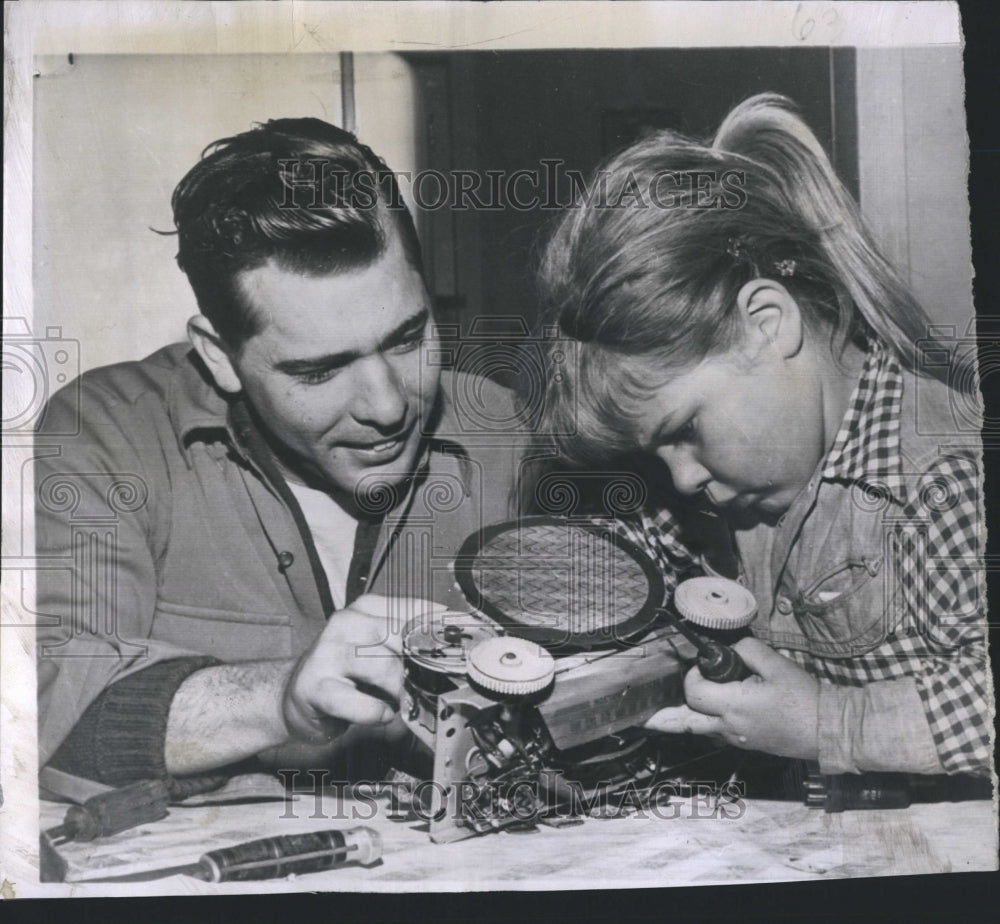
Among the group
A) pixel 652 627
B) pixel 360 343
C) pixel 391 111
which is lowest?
pixel 652 627

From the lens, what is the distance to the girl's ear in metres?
2.92

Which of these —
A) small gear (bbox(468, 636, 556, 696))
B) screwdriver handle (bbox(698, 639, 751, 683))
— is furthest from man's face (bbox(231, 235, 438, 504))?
screwdriver handle (bbox(698, 639, 751, 683))

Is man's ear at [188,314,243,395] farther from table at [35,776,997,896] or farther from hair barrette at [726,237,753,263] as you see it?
hair barrette at [726,237,753,263]

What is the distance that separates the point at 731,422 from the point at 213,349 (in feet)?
4.80

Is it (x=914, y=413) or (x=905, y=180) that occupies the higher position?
(x=905, y=180)

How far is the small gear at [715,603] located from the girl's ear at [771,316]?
26.1 inches

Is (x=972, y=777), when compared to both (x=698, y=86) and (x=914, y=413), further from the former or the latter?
(x=698, y=86)

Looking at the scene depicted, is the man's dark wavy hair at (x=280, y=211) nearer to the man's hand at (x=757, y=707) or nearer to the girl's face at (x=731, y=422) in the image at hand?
the girl's face at (x=731, y=422)

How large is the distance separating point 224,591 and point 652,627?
1.19 metres

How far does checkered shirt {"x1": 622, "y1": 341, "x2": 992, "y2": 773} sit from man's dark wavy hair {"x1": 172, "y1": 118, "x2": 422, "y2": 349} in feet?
3.68

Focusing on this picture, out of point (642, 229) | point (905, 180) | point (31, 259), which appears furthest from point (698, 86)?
point (31, 259)

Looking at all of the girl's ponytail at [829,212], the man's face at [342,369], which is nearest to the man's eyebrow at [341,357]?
the man's face at [342,369]

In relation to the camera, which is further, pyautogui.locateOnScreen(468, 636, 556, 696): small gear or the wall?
the wall

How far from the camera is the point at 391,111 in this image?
2.91 m
